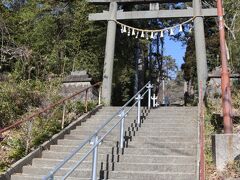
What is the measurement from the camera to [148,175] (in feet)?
23.5

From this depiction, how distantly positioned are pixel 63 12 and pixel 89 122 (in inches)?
358

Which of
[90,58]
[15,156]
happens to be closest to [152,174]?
[15,156]

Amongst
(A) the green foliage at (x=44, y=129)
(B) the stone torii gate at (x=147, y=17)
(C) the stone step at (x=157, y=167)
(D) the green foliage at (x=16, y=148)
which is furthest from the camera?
(B) the stone torii gate at (x=147, y=17)

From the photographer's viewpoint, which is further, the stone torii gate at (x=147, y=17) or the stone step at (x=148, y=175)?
the stone torii gate at (x=147, y=17)

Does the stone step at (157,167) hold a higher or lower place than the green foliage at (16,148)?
lower

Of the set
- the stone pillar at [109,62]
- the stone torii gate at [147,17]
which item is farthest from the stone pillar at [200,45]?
the stone pillar at [109,62]

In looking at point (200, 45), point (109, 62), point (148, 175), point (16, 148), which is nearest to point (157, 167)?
point (148, 175)

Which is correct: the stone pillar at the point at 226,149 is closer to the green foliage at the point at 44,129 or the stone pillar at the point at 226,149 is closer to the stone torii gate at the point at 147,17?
the green foliage at the point at 44,129

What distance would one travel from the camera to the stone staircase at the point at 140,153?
24.1ft

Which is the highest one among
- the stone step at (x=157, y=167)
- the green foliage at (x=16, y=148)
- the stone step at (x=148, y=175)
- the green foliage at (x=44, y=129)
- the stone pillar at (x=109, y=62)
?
the stone pillar at (x=109, y=62)

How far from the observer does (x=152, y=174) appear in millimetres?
7152

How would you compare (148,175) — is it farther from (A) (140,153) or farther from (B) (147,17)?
(B) (147,17)

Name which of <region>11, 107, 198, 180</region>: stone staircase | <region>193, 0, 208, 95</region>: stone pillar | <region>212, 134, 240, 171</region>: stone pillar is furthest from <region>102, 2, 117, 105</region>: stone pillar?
<region>212, 134, 240, 171</region>: stone pillar

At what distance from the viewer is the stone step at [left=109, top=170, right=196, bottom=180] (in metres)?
6.99
